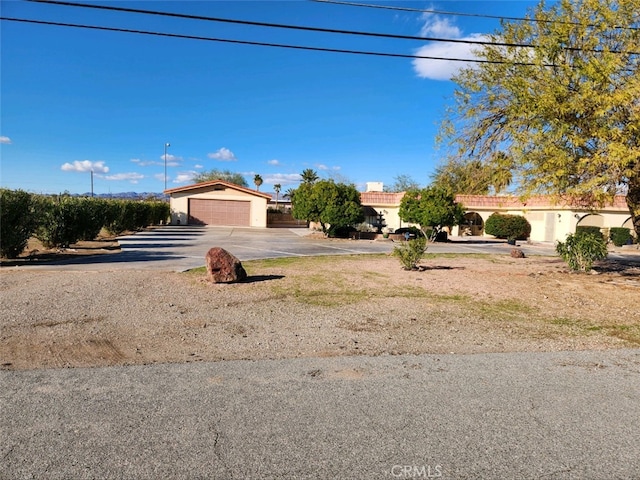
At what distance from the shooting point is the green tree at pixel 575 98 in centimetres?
1000

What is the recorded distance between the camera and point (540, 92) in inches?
436

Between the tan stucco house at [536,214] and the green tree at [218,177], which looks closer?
the tan stucco house at [536,214]

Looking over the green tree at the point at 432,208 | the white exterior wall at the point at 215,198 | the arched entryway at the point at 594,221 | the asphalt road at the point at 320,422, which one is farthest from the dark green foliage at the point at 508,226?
the asphalt road at the point at 320,422

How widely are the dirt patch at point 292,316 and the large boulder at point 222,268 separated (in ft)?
0.80

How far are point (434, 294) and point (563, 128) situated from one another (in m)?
5.07

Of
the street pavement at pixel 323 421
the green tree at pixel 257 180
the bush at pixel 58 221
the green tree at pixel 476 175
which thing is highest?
Result: the green tree at pixel 257 180

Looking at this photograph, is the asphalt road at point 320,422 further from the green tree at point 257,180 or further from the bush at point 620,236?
the green tree at point 257,180

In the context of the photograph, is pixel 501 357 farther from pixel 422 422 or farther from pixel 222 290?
pixel 222 290

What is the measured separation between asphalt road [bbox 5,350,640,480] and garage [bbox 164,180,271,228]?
40.0 m

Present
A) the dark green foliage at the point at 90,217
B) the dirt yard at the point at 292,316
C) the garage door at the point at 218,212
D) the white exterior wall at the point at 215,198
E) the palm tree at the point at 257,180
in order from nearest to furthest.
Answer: the dirt yard at the point at 292,316 < the dark green foliage at the point at 90,217 < the white exterior wall at the point at 215,198 < the garage door at the point at 218,212 < the palm tree at the point at 257,180

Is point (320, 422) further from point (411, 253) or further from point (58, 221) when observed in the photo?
point (58, 221)

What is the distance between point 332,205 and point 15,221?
735 inches

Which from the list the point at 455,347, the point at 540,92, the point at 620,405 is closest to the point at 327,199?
the point at 540,92

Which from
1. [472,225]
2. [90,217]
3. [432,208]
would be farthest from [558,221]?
[90,217]
